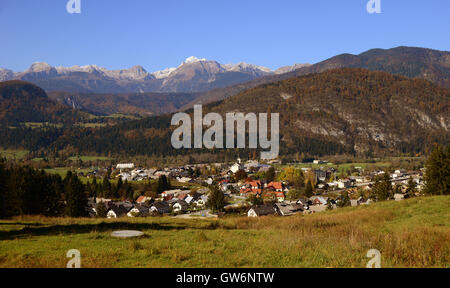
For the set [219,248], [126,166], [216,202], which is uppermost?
[219,248]

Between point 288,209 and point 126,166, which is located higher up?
point 126,166

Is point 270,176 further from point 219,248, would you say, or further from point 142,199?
point 219,248

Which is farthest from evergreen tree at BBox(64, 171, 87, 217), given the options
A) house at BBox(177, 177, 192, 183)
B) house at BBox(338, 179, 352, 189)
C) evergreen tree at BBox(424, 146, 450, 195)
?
house at BBox(338, 179, 352, 189)

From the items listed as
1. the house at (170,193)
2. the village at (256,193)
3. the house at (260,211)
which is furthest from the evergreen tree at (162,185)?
the house at (260,211)

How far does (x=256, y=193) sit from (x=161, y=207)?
2615cm

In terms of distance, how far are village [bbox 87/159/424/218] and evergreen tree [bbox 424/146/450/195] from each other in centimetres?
1105

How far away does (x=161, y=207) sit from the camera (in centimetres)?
6419

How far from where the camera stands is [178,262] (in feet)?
27.5

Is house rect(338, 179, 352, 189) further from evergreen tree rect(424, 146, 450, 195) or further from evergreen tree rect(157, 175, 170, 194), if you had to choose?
evergreen tree rect(424, 146, 450, 195)

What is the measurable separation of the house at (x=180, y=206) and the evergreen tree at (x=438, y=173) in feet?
141

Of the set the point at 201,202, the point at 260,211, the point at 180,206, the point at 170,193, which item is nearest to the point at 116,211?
the point at 180,206
